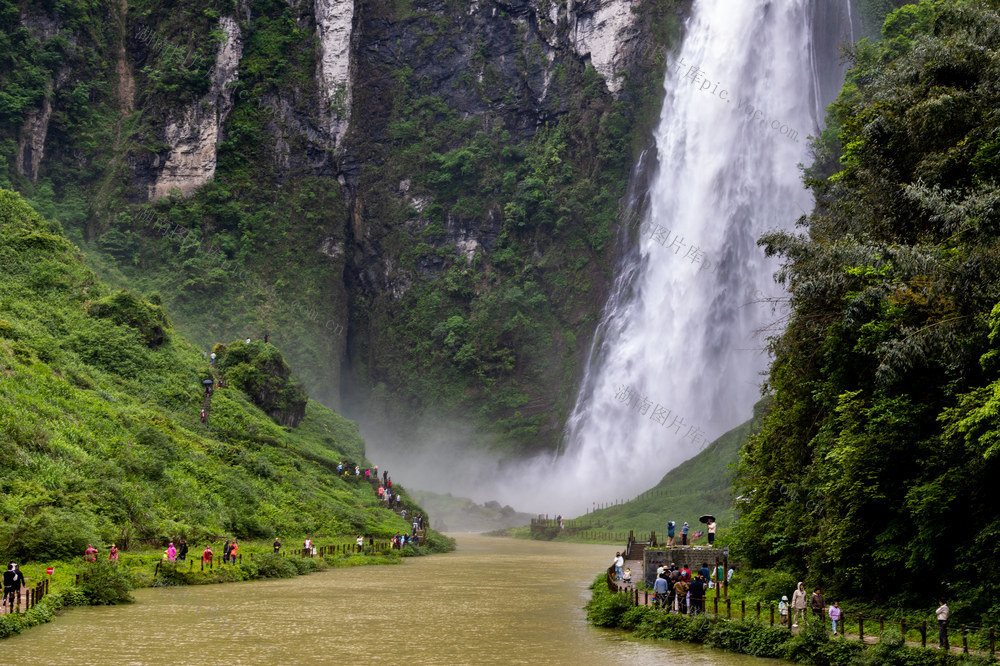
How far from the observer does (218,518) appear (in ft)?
118

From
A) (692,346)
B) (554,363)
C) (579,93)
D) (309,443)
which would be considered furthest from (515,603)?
(579,93)

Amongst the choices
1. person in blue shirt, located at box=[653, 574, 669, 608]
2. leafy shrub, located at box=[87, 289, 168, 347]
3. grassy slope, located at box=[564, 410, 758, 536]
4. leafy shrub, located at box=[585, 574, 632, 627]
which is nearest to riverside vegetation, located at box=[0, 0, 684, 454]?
grassy slope, located at box=[564, 410, 758, 536]

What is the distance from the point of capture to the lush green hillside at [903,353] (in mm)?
17625

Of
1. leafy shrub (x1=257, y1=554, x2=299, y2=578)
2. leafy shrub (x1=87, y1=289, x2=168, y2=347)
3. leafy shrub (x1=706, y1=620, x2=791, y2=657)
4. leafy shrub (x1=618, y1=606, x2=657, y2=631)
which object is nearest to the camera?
leafy shrub (x1=706, y1=620, x2=791, y2=657)

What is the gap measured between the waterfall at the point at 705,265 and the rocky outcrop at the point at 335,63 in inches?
1254

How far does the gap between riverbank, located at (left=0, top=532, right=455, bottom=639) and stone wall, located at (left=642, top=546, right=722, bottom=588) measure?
47.4 ft

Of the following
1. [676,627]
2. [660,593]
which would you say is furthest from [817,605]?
[660,593]

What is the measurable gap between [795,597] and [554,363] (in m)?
63.7

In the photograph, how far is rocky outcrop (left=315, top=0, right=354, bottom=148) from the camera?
87688 mm

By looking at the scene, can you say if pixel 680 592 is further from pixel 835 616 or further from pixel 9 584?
pixel 9 584

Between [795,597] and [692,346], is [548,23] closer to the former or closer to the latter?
[692,346]

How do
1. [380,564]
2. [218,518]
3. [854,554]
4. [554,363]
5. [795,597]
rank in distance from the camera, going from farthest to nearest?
[554,363]
[380,564]
[218,518]
[854,554]
[795,597]

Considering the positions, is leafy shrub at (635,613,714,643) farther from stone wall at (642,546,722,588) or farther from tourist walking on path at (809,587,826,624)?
stone wall at (642,546,722,588)

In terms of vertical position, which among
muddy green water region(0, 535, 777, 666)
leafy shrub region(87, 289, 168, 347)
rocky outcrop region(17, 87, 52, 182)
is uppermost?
rocky outcrop region(17, 87, 52, 182)
